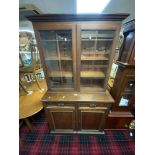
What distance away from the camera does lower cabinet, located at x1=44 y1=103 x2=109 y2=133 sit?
1767mm

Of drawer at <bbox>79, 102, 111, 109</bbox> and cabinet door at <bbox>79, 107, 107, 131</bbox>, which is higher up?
drawer at <bbox>79, 102, 111, 109</bbox>

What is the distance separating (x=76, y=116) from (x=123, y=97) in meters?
0.81

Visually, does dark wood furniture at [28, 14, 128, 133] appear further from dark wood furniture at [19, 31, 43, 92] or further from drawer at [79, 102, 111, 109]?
dark wood furniture at [19, 31, 43, 92]

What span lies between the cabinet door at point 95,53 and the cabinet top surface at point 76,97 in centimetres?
10

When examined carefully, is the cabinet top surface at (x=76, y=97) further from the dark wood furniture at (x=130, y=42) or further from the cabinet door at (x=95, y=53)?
the dark wood furniture at (x=130, y=42)

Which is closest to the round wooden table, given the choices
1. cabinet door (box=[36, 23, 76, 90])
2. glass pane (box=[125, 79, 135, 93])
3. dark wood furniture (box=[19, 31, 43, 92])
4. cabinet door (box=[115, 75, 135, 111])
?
dark wood furniture (box=[19, 31, 43, 92])

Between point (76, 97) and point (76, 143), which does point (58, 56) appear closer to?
point (76, 97)

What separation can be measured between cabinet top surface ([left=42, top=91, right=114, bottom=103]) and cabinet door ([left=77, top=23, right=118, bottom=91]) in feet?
0.33

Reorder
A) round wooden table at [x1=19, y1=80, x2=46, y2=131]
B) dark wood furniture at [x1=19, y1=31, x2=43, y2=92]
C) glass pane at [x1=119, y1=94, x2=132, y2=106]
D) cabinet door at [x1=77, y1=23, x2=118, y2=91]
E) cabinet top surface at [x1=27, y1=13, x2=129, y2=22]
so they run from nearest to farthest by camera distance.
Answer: cabinet top surface at [x1=27, y1=13, x2=129, y2=22], cabinet door at [x1=77, y1=23, x2=118, y2=91], glass pane at [x1=119, y1=94, x2=132, y2=106], round wooden table at [x1=19, y1=80, x2=46, y2=131], dark wood furniture at [x1=19, y1=31, x2=43, y2=92]

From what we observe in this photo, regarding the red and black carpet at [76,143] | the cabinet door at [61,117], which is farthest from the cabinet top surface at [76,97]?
the red and black carpet at [76,143]

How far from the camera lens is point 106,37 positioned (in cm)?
158

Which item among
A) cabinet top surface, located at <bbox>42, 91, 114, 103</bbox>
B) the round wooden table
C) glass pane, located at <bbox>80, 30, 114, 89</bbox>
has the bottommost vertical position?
the round wooden table

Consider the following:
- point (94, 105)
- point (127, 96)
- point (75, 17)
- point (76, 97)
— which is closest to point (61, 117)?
point (76, 97)
